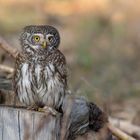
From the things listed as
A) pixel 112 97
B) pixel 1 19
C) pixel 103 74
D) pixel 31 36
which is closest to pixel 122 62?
pixel 103 74

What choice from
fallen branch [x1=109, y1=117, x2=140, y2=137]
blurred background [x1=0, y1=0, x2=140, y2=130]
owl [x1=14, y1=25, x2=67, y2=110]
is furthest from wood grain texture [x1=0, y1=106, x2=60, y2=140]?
blurred background [x1=0, y1=0, x2=140, y2=130]

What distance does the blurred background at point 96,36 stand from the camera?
9695 mm

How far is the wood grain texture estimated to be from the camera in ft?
15.7

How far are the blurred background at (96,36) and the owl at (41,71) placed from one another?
2456 millimetres

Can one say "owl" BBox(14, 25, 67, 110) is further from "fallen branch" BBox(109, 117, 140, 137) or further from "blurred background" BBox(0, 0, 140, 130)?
"blurred background" BBox(0, 0, 140, 130)

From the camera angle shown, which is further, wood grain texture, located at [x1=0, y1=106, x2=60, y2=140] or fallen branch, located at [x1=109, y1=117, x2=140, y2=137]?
fallen branch, located at [x1=109, y1=117, x2=140, y2=137]

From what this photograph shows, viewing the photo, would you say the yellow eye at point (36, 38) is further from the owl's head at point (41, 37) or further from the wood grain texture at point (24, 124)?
the wood grain texture at point (24, 124)

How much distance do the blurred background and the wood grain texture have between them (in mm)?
3177

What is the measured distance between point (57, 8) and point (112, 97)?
457 cm

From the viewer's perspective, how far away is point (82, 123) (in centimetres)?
541

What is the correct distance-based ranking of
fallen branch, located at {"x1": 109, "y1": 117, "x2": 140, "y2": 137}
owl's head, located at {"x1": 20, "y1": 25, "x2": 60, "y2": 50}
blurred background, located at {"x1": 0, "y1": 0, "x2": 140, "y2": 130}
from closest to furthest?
owl's head, located at {"x1": 20, "y1": 25, "x2": 60, "y2": 50} < fallen branch, located at {"x1": 109, "y1": 117, "x2": 140, "y2": 137} < blurred background, located at {"x1": 0, "y1": 0, "x2": 140, "y2": 130}

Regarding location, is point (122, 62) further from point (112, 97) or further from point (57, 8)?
point (57, 8)

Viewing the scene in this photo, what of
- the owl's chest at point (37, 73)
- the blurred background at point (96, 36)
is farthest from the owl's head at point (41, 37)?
the blurred background at point (96, 36)

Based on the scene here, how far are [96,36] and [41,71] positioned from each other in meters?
6.29
